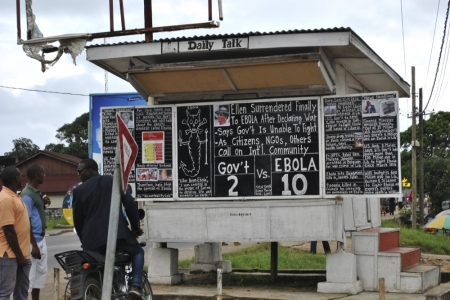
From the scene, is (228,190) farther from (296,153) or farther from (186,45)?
(186,45)

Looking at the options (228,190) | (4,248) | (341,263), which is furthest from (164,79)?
(4,248)

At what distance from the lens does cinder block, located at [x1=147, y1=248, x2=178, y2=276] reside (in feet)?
40.3

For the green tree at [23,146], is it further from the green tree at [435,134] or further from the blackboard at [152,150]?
the blackboard at [152,150]

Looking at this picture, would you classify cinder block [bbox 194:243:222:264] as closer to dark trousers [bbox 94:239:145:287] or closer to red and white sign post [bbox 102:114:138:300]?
dark trousers [bbox 94:239:145:287]

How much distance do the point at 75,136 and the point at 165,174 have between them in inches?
2847

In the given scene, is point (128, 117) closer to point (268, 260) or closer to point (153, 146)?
point (153, 146)

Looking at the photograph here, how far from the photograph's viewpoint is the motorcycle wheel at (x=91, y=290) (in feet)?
26.8

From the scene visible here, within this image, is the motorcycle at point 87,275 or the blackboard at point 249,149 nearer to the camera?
the motorcycle at point 87,275

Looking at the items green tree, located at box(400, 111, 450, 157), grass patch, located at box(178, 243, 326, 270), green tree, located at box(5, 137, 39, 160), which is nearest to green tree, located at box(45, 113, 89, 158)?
green tree, located at box(5, 137, 39, 160)

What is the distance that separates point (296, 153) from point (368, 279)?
220cm

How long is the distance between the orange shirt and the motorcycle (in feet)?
1.27

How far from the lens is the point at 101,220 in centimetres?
871

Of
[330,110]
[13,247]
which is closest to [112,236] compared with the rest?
[13,247]

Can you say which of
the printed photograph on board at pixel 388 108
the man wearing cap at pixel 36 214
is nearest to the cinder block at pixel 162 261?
the man wearing cap at pixel 36 214
